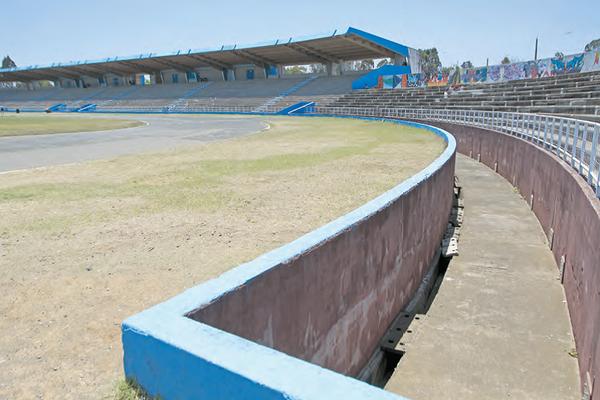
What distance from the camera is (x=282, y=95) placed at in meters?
67.8

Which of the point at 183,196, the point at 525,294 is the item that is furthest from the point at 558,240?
the point at 183,196

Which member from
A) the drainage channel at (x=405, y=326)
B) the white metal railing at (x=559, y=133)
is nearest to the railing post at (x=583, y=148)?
the white metal railing at (x=559, y=133)

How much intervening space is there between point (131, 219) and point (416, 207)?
476cm

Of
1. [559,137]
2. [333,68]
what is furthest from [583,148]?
[333,68]

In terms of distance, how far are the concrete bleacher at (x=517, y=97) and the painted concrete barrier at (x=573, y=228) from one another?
6.01 meters

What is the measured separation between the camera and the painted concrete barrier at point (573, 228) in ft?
16.6

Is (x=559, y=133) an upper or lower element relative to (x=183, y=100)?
lower

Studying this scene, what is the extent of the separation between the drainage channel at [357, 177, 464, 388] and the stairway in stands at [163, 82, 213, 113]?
67335mm

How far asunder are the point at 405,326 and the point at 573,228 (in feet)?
10.4

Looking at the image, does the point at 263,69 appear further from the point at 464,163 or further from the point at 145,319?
the point at 145,319

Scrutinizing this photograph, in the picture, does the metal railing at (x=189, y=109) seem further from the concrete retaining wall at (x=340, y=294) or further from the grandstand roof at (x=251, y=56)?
the concrete retaining wall at (x=340, y=294)

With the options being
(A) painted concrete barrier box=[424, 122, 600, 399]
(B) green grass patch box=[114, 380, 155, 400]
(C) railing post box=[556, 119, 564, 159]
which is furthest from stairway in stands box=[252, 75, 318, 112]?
(B) green grass patch box=[114, 380, 155, 400]

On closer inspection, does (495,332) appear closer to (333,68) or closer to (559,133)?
(559,133)

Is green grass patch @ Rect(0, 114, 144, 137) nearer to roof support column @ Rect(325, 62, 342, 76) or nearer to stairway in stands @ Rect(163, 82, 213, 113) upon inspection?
stairway in stands @ Rect(163, 82, 213, 113)
